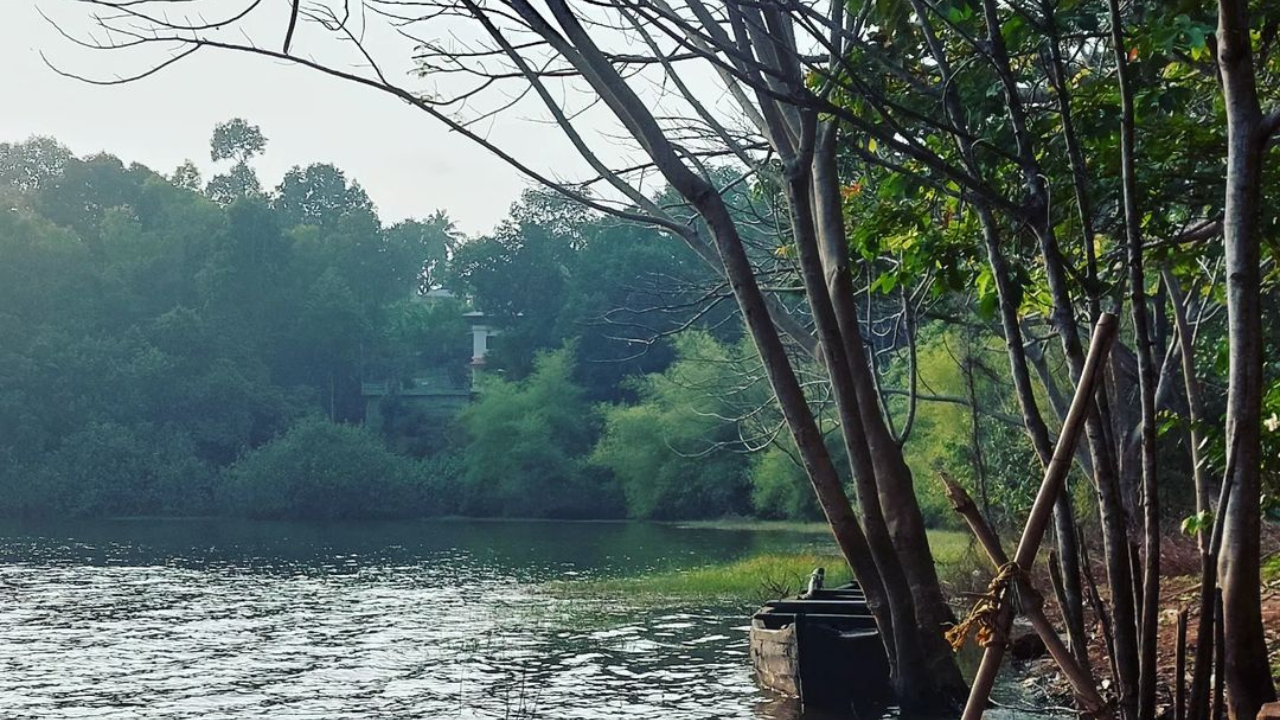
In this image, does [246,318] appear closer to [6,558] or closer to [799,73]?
A: [6,558]

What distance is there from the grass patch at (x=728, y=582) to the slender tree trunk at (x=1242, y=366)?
68.0ft

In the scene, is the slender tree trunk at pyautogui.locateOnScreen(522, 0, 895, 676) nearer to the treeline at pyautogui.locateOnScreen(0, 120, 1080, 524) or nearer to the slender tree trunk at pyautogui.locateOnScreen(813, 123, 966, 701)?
the slender tree trunk at pyautogui.locateOnScreen(813, 123, 966, 701)

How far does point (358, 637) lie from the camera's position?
22453 mm

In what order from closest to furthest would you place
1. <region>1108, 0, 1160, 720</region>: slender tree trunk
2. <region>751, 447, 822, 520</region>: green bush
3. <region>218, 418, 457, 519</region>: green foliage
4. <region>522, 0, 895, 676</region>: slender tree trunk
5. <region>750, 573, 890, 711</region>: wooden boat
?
<region>1108, 0, 1160, 720</region>: slender tree trunk < <region>522, 0, 895, 676</region>: slender tree trunk < <region>750, 573, 890, 711</region>: wooden boat < <region>751, 447, 822, 520</region>: green bush < <region>218, 418, 457, 519</region>: green foliage

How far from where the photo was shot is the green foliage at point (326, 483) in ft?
195

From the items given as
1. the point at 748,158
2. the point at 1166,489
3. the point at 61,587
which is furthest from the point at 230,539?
the point at 748,158

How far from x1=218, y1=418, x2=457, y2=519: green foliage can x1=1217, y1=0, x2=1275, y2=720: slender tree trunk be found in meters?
56.7

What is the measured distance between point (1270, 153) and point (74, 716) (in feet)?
41.5

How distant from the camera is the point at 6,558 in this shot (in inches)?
1480

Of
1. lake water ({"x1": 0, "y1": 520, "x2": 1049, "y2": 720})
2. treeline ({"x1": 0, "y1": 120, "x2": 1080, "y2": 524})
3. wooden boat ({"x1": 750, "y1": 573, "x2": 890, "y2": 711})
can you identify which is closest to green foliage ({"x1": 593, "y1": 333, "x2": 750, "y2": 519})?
treeline ({"x1": 0, "y1": 120, "x2": 1080, "y2": 524})

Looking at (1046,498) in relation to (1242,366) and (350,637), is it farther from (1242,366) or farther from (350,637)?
(350,637)

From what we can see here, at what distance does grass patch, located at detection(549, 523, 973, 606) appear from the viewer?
88.3 ft

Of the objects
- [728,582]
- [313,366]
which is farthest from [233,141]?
[728,582]

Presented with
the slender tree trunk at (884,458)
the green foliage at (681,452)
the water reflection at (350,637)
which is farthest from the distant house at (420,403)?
the slender tree trunk at (884,458)
